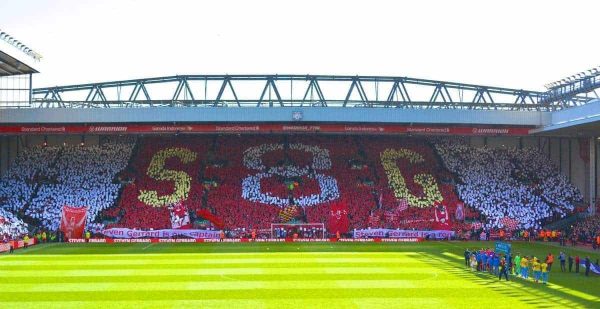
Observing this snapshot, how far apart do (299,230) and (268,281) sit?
23.9 meters

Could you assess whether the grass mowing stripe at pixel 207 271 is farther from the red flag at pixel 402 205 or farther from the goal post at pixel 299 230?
the red flag at pixel 402 205

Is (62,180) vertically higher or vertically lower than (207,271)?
higher

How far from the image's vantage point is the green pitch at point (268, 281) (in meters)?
23.3

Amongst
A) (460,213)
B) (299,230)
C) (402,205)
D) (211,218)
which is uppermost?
(402,205)

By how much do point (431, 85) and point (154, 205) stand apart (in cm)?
2577

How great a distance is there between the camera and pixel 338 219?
53250 mm

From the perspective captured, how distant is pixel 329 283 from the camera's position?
2733cm

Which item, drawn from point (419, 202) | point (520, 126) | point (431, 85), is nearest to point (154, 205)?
point (419, 202)

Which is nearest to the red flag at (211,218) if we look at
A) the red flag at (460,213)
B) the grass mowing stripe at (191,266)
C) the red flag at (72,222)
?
the red flag at (72,222)

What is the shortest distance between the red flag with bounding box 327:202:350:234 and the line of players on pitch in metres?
19.0

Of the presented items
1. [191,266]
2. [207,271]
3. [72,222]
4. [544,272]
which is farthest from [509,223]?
[72,222]

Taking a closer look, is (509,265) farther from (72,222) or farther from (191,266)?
(72,222)

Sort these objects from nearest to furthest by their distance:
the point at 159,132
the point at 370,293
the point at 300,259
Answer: the point at 370,293 → the point at 300,259 → the point at 159,132

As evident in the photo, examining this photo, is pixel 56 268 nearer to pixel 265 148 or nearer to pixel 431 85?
pixel 265 148
